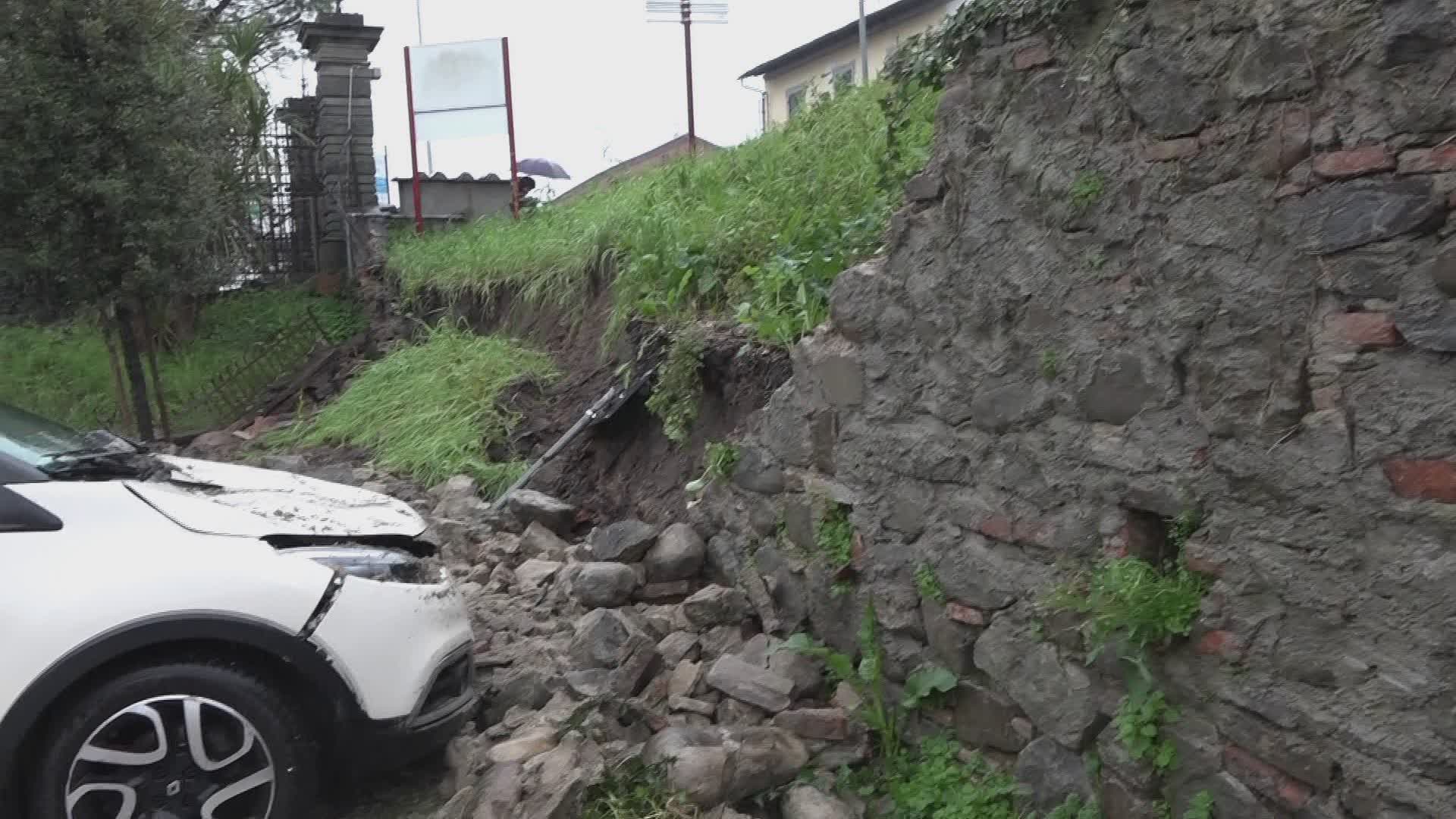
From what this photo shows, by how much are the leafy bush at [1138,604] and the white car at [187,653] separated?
6.79 ft

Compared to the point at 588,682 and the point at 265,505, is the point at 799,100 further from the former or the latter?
the point at 265,505

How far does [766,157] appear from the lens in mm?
8422

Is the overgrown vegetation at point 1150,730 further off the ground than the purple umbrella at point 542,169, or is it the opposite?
the purple umbrella at point 542,169

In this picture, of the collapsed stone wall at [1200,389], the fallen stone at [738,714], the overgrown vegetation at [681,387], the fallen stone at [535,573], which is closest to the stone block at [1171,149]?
the collapsed stone wall at [1200,389]

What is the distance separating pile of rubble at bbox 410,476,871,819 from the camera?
362 centimetres

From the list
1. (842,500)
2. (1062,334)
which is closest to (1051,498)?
(1062,334)

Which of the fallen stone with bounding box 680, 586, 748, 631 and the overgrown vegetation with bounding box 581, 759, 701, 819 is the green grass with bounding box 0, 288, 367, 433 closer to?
the fallen stone with bounding box 680, 586, 748, 631

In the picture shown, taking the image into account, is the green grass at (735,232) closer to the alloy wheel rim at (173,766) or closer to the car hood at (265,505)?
the car hood at (265,505)

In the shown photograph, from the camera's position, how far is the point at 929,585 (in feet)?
12.6

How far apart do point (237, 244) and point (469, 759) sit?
10874 mm

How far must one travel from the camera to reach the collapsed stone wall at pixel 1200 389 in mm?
2379

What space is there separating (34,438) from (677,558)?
2.59 metres

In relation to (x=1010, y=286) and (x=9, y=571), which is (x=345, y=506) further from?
(x=1010, y=286)

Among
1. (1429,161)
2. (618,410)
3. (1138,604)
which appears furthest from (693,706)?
(618,410)
